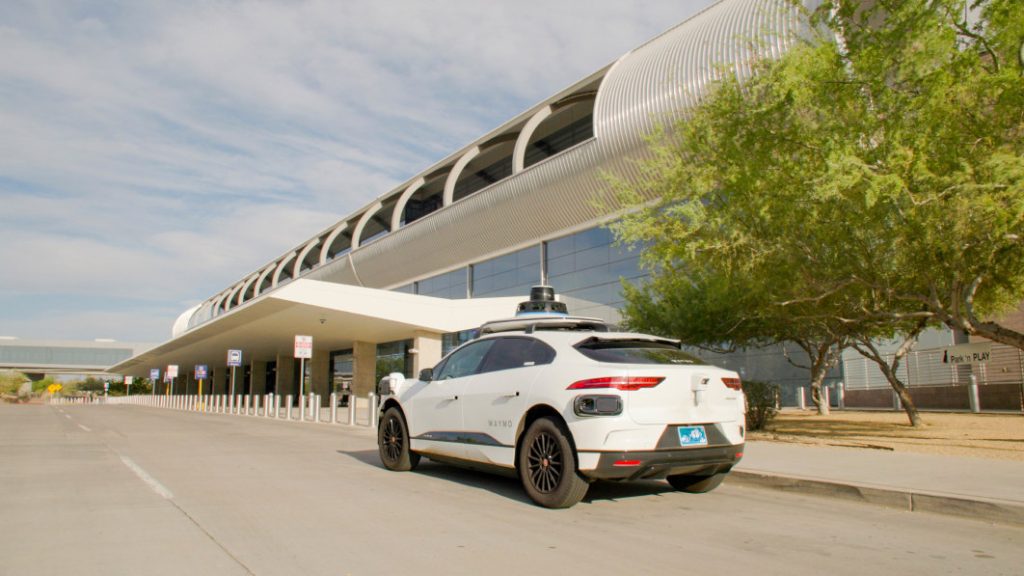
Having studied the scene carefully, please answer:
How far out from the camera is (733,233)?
12312 mm

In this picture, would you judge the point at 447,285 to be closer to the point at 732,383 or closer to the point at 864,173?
the point at 864,173

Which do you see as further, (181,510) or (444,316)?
(444,316)

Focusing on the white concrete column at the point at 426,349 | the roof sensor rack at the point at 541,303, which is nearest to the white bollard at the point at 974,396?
the roof sensor rack at the point at 541,303

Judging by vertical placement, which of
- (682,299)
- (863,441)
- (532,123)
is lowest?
(863,441)

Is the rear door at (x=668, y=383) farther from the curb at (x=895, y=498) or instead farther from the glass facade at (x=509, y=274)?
the glass facade at (x=509, y=274)

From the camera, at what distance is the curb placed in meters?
6.01

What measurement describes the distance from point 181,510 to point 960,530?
6550 mm

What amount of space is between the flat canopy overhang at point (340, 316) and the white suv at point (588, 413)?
58.7 feet

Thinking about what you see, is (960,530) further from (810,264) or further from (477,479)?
(810,264)

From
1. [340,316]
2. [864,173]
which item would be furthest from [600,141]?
[864,173]

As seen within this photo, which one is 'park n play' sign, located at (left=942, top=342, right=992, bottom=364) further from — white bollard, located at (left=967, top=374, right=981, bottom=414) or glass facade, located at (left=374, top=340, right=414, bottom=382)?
glass facade, located at (left=374, top=340, right=414, bottom=382)

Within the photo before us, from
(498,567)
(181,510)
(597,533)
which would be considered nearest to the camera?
(498,567)

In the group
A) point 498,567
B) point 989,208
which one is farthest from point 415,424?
point 989,208

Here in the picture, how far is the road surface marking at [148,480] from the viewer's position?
7.18 m
